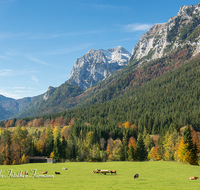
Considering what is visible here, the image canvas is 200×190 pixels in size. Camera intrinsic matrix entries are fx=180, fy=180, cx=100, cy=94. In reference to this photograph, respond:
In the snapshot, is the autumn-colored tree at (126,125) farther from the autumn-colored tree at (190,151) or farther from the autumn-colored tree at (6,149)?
the autumn-colored tree at (6,149)

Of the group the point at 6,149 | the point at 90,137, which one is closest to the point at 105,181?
the point at 6,149

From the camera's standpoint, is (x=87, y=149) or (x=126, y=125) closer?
(x=87, y=149)

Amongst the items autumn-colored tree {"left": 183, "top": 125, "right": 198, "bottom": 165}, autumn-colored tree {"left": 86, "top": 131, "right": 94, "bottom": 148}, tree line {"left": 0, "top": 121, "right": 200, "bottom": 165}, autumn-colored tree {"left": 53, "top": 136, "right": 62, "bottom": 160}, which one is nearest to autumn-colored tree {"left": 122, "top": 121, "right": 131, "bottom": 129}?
autumn-colored tree {"left": 86, "top": 131, "right": 94, "bottom": 148}

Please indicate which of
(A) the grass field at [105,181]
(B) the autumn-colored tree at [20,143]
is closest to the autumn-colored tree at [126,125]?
(B) the autumn-colored tree at [20,143]

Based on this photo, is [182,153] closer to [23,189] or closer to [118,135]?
[23,189]

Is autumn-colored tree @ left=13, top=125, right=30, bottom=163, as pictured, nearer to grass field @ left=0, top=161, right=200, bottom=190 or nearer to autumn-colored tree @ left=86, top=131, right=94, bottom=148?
autumn-colored tree @ left=86, top=131, right=94, bottom=148

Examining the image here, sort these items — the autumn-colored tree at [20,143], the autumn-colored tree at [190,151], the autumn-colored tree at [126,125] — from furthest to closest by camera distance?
the autumn-colored tree at [126,125]
the autumn-colored tree at [20,143]
the autumn-colored tree at [190,151]

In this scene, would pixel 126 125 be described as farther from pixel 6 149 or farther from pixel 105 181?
pixel 105 181

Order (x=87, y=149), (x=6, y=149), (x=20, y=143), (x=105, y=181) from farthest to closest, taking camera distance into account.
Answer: (x=87, y=149) < (x=20, y=143) < (x=6, y=149) < (x=105, y=181)

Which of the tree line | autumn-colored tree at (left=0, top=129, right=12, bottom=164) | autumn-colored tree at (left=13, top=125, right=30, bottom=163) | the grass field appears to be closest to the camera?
the grass field

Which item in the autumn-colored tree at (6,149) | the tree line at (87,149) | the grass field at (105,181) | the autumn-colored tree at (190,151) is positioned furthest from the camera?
the autumn-colored tree at (6,149)

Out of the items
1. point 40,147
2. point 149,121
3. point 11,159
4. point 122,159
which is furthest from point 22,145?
point 149,121

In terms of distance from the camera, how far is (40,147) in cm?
11588

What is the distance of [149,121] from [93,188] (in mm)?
163312
